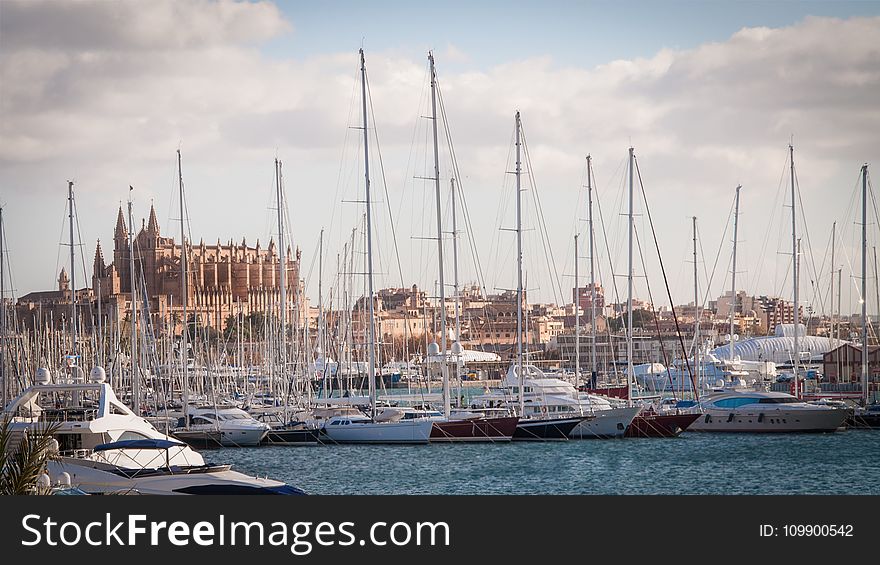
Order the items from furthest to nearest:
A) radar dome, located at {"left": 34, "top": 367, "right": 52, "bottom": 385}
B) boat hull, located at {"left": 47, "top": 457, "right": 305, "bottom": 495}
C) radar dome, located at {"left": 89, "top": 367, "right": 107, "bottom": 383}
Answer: radar dome, located at {"left": 34, "top": 367, "right": 52, "bottom": 385} < radar dome, located at {"left": 89, "top": 367, "right": 107, "bottom": 383} < boat hull, located at {"left": 47, "top": 457, "right": 305, "bottom": 495}

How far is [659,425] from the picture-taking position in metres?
36.9

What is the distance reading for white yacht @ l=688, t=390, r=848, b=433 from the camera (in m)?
38.2

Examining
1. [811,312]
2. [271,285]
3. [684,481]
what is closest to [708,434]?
[684,481]

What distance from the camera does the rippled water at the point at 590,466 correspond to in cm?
2661

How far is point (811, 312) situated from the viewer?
172 feet

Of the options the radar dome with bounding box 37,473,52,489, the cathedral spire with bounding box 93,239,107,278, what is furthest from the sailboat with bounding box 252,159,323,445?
A: the cathedral spire with bounding box 93,239,107,278

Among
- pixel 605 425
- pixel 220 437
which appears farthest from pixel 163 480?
pixel 605 425

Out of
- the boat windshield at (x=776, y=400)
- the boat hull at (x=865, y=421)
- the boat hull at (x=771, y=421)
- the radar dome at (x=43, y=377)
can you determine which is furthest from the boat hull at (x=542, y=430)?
the radar dome at (x=43, y=377)

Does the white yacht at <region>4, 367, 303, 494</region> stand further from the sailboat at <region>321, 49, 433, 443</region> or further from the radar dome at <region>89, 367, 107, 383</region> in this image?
the sailboat at <region>321, 49, 433, 443</region>

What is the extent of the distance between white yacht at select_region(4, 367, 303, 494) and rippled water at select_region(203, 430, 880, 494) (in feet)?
14.0

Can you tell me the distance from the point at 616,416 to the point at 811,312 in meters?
19.4

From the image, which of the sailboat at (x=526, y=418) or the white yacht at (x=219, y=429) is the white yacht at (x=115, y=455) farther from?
the sailboat at (x=526, y=418)

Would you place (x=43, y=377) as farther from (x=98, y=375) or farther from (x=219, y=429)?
(x=219, y=429)
